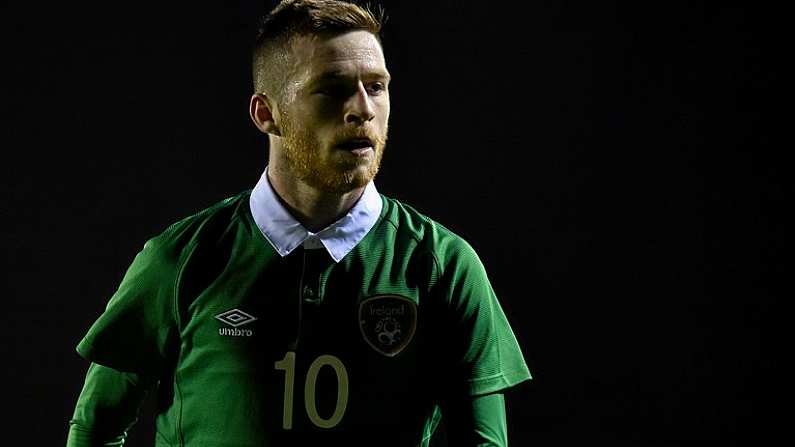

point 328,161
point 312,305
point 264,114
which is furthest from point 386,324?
point 264,114

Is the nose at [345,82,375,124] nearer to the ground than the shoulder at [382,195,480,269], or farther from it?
farther from it

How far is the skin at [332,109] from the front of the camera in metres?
1.63

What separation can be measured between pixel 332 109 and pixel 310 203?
15cm

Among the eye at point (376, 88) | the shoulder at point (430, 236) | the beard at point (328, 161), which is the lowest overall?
the shoulder at point (430, 236)

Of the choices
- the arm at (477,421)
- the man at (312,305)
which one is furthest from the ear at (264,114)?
the arm at (477,421)

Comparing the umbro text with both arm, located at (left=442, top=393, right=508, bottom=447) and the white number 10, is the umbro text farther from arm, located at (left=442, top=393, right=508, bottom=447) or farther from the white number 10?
arm, located at (left=442, top=393, right=508, bottom=447)

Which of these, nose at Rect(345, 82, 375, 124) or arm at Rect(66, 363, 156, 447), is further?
arm at Rect(66, 363, 156, 447)

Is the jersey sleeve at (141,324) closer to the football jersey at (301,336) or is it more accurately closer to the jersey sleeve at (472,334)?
the football jersey at (301,336)

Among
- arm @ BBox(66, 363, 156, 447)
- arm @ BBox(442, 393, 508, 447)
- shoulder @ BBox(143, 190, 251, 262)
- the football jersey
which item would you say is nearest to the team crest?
the football jersey

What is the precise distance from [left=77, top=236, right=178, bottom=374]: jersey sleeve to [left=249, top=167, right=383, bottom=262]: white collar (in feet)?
0.44

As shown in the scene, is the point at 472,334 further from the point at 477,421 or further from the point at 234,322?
the point at 234,322

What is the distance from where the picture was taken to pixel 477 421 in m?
1.67

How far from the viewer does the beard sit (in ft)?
5.38

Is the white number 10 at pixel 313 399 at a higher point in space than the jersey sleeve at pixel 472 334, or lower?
lower
